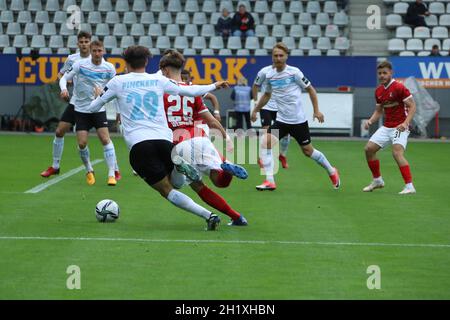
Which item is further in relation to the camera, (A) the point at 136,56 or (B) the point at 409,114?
(B) the point at 409,114

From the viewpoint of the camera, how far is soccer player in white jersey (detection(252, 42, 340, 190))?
607 inches

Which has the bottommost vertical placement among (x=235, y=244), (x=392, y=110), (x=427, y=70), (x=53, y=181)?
(x=235, y=244)

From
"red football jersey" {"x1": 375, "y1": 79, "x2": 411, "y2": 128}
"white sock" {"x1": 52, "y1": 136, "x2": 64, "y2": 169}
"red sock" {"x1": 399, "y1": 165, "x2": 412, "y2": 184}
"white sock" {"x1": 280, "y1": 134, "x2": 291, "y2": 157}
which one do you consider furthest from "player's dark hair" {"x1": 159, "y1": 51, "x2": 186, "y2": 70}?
"white sock" {"x1": 280, "y1": 134, "x2": 291, "y2": 157}

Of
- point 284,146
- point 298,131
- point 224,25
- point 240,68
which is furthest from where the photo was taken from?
point 224,25

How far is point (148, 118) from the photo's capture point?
10.4 meters

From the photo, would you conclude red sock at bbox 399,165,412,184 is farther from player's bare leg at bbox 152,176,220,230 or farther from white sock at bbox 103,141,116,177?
player's bare leg at bbox 152,176,220,230

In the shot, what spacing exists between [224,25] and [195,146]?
841 inches

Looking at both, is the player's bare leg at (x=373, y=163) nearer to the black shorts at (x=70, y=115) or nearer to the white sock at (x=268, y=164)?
the white sock at (x=268, y=164)

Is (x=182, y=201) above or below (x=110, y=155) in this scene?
below

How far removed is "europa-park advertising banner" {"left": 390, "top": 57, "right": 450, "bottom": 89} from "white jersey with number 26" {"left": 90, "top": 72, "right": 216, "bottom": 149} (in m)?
20.5

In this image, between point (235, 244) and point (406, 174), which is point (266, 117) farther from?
point (235, 244)

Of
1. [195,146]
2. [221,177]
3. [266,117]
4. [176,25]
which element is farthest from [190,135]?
[176,25]
